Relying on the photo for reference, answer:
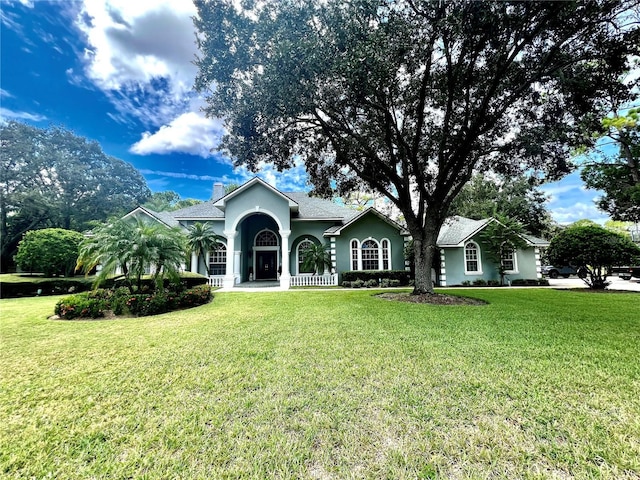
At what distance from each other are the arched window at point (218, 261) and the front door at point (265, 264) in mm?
2720

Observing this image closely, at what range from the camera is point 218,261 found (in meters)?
19.2

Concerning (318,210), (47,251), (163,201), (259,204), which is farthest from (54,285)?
(163,201)

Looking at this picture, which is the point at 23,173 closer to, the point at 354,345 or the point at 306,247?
the point at 306,247

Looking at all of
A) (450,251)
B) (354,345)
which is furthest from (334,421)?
(450,251)

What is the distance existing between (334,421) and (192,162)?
22.0 metres

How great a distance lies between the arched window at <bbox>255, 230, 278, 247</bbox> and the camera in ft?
68.6

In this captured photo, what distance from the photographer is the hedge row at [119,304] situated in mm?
8023

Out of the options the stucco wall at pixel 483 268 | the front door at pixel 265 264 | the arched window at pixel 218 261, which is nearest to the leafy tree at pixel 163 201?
the arched window at pixel 218 261

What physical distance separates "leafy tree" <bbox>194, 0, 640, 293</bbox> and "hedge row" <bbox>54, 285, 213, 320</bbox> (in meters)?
6.17

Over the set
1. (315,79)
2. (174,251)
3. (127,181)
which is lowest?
(174,251)

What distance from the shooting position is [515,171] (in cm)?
1160

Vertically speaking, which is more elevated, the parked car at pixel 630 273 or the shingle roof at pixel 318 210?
the shingle roof at pixel 318 210

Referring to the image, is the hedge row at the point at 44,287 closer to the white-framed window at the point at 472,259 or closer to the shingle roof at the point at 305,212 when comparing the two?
the shingle roof at the point at 305,212

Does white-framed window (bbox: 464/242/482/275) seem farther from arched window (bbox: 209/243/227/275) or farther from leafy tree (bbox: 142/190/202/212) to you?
leafy tree (bbox: 142/190/202/212)
